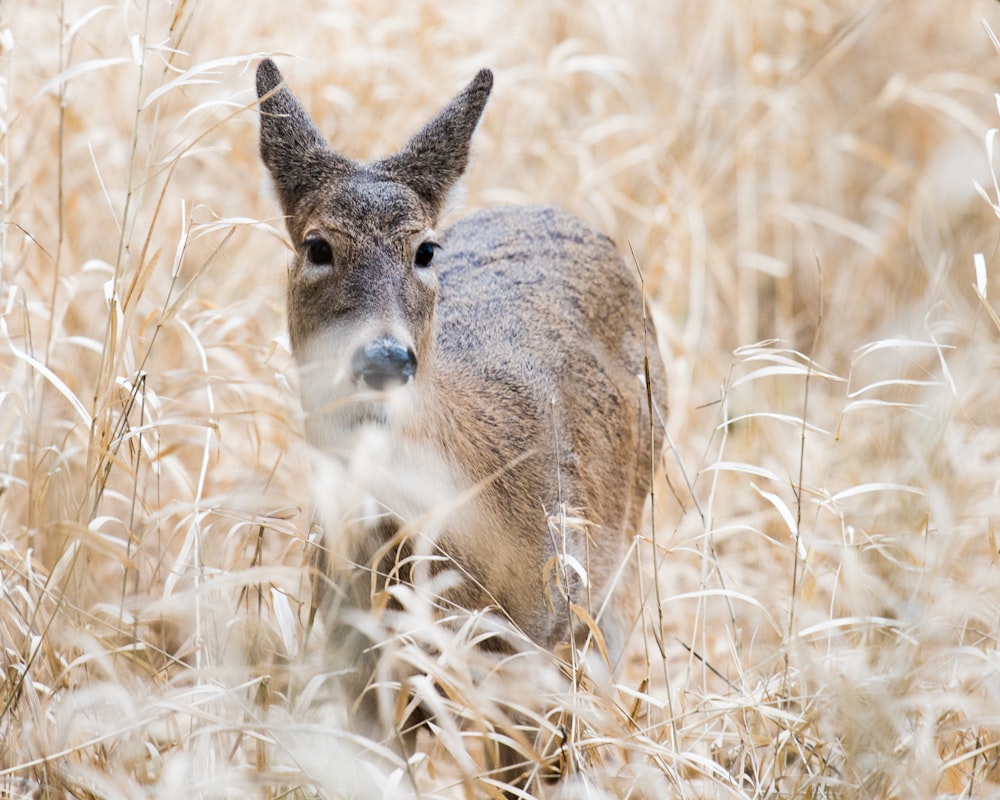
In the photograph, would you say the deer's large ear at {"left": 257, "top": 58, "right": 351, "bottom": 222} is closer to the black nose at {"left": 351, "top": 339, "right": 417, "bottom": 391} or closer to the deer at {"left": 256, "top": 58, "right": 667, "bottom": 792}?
the deer at {"left": 256, "top": 58, "right": 667, "bottom": 792}

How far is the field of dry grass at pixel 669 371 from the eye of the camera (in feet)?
8.77

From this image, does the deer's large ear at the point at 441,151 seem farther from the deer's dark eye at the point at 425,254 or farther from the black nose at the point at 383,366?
the black nose at the point at 383,366

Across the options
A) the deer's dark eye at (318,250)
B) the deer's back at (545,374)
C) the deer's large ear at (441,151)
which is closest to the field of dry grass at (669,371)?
the deer's dark eye at (318,250)

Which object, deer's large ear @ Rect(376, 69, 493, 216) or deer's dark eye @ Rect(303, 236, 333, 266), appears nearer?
deer's dark eye @ Rect(303, 236, 333, 266)

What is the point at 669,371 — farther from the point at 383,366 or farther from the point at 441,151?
the point at 383,366

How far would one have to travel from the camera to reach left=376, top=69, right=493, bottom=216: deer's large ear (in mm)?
3400

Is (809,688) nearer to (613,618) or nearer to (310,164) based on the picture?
(613,618)

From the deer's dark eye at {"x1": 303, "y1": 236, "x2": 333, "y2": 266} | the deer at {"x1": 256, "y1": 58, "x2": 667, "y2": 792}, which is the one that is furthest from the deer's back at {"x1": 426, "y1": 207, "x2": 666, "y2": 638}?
the deer's dark eye at {"x1": 303, "y1": 236, "x2": 333, "y2": 266}

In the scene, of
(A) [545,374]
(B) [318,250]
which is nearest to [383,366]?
(B) [318,250]

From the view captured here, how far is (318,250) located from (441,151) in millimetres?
534

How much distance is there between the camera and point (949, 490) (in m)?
3.69

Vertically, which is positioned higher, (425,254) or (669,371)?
(425,254)

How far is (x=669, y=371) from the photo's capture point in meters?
5.40

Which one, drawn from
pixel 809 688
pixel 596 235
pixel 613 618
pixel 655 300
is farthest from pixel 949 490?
pixel 655 300
